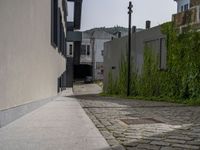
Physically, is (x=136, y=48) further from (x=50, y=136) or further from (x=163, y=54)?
(x=50, y=136)

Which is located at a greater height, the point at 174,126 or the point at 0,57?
the point at 0,57

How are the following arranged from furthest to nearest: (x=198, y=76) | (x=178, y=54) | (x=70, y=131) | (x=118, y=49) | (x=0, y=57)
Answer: (x=118, y=49)
(x=178, y=54)
(x=198, y=76)
(x=70, y=131)
(x=0, y=57)

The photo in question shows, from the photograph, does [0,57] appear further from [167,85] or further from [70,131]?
[167,85]

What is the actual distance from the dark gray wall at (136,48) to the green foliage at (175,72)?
531mm

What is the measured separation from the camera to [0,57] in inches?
231

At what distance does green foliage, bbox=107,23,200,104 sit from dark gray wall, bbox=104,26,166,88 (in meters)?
0.53

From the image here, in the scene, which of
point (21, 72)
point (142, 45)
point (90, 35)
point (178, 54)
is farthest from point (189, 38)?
point (90, 35)

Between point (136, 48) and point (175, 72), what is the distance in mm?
6955

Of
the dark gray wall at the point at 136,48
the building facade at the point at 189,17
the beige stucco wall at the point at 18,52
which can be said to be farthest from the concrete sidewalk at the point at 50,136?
the dark gray wall at the point at 136,48

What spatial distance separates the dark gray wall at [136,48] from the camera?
1965 centimetres

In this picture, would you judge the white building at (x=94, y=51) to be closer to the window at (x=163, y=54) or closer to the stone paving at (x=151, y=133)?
the window at (x=163, y=54)

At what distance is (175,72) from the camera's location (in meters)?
17.2

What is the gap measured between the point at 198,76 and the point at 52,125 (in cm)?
945

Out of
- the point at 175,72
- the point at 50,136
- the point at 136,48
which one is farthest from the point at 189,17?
the point at 50,136
